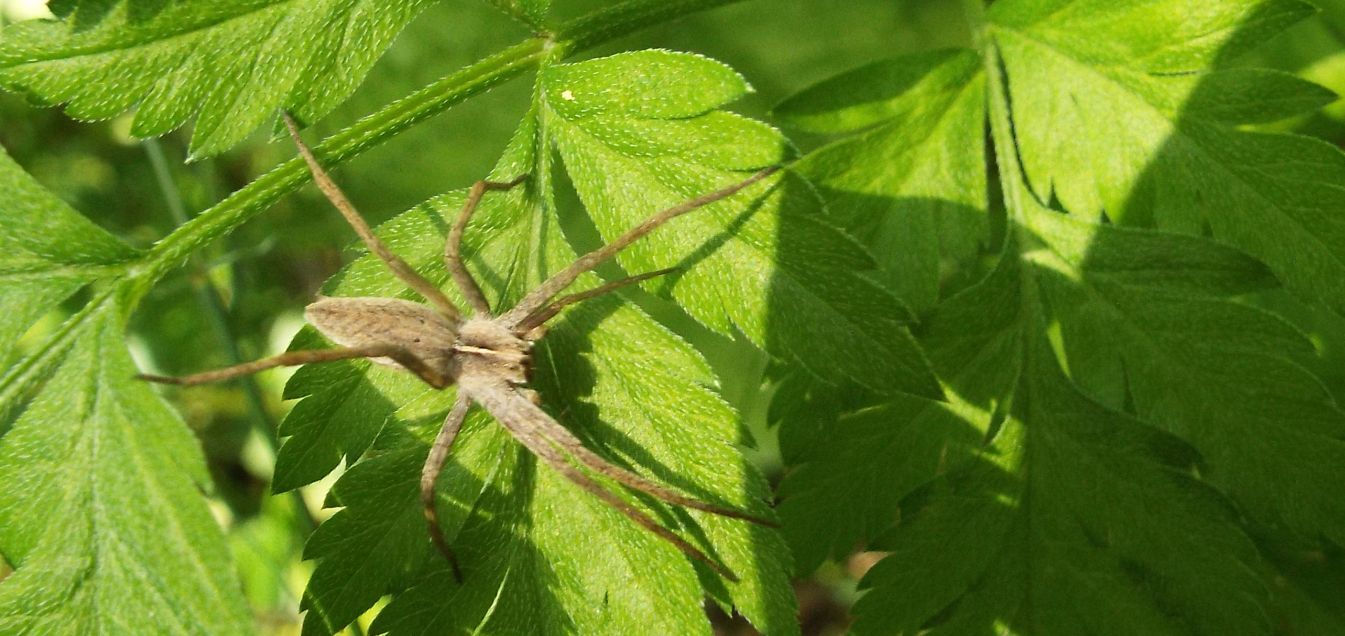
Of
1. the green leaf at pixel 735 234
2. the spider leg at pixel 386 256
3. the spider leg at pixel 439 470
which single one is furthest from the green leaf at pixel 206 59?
the spider leg at pixel 439 470

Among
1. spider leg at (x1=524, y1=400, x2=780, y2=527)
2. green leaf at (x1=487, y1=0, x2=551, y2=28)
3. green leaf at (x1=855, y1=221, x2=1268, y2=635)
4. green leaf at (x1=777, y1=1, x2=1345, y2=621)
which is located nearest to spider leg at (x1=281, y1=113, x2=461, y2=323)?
spider leg at (x1=524, y1=400, x2=780, y2=527)

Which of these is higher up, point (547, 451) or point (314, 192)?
point (314, 192)

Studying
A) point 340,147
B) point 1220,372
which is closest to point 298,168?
point 340,147

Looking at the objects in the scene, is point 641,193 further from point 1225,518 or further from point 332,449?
point 1225,518

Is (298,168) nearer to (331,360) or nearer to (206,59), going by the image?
(206,59)

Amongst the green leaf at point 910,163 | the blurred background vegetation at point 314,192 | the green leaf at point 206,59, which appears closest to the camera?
the green leaf at point 206,59

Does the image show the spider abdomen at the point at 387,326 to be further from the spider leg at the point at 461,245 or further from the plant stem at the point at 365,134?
the plant stem at the point at 365,134

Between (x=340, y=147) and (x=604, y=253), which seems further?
(x=340, y=147)
